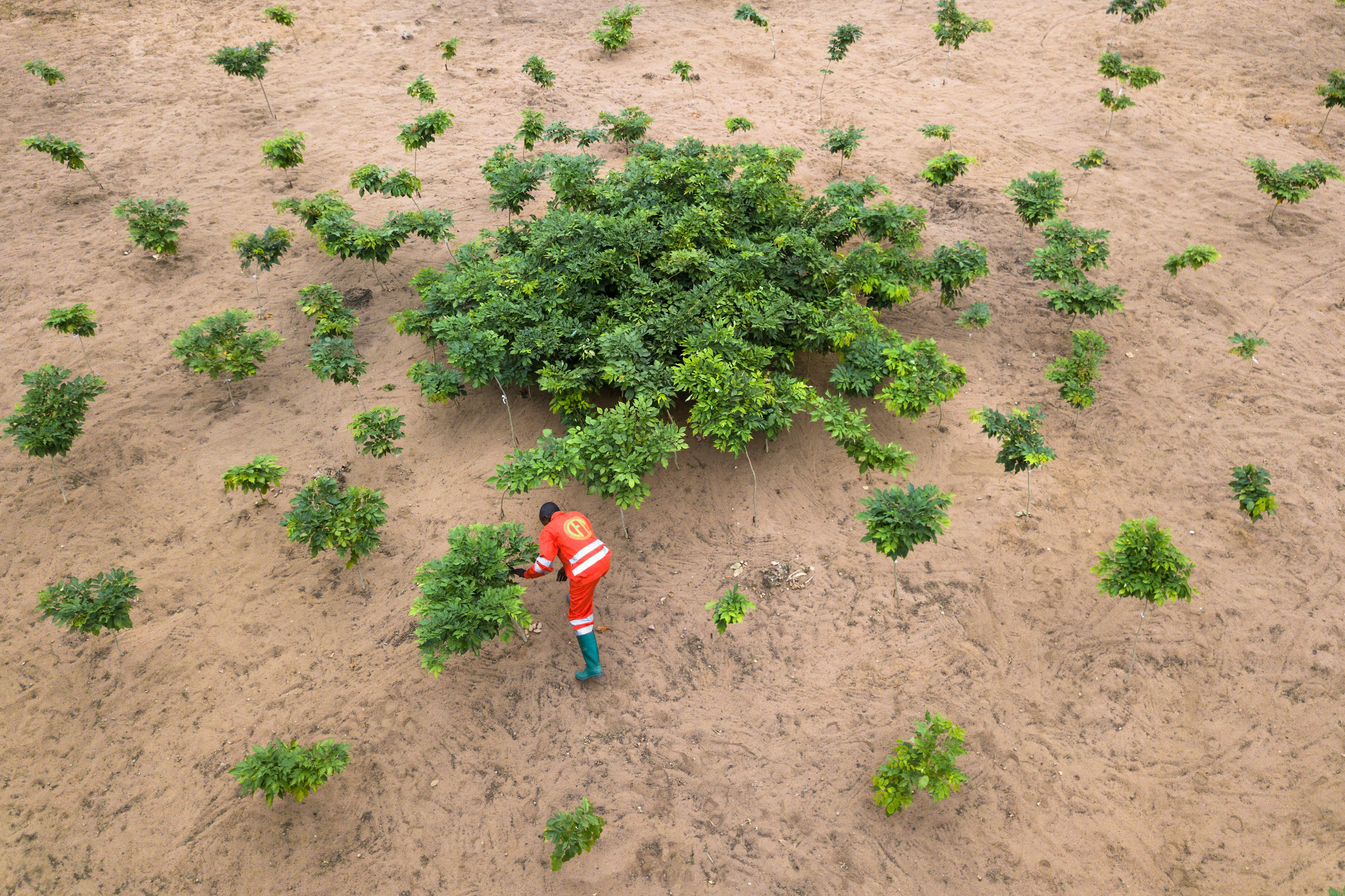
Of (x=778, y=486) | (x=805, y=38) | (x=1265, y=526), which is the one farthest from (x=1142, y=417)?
(x=805, y=38)

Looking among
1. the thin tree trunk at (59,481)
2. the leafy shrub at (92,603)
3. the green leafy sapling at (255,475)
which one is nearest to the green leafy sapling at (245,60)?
the thin tree trunk at (59,481)

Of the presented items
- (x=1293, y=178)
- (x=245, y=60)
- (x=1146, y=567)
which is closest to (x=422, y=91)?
(x=245, y=60)

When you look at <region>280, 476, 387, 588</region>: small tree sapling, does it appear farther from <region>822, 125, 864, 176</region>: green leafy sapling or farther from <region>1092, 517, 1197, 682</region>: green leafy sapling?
<region>822, 125, 864, 176</region>: green leafy sapling

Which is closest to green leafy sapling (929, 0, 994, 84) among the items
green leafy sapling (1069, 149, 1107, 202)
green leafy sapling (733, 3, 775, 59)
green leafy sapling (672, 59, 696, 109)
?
green leafy sapling (733, 3, 775, 59)

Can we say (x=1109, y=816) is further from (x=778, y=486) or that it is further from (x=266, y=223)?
(x=266, y=223)

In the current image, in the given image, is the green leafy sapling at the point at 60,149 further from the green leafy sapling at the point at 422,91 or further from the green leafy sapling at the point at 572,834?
the green leafy sapling at the point at 572,834

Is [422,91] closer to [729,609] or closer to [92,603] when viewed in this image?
[92,603]

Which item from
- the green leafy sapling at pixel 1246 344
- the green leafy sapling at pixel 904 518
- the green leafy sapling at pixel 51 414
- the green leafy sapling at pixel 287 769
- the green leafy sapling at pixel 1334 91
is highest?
the green leafy sapling at pixel 1334 91

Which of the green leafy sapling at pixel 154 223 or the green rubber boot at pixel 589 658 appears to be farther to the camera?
the green leafy sapling at pixel 154 223
